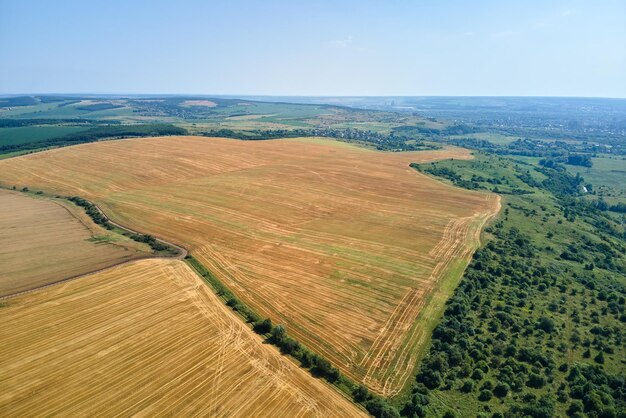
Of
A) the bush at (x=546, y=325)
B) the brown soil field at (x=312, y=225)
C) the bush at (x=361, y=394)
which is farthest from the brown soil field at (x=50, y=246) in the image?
the bush at (x=546, y=325)

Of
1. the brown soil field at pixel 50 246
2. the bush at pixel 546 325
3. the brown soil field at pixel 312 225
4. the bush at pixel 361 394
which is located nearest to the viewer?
the bush at pixel 361 394

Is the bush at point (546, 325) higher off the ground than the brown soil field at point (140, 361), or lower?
lower

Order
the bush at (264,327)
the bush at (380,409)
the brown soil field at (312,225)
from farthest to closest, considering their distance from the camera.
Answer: the brown soil field at (312,225), the bush at (264,327), the bush at (380,409)

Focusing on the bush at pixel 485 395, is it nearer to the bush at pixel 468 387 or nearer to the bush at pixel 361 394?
the bush at pixel 468 387

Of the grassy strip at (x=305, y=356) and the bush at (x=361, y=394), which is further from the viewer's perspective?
the bush at (x=361, y=394)

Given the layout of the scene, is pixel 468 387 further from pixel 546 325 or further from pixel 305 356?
pixel 546 325

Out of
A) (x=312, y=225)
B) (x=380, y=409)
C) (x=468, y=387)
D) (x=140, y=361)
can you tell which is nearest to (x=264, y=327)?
(x=140, y=361)

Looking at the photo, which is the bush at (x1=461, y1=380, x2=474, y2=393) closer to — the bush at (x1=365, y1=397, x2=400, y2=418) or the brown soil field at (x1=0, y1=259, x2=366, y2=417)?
the bush at (x1=365, y1=397, x2=400, y2=418)
